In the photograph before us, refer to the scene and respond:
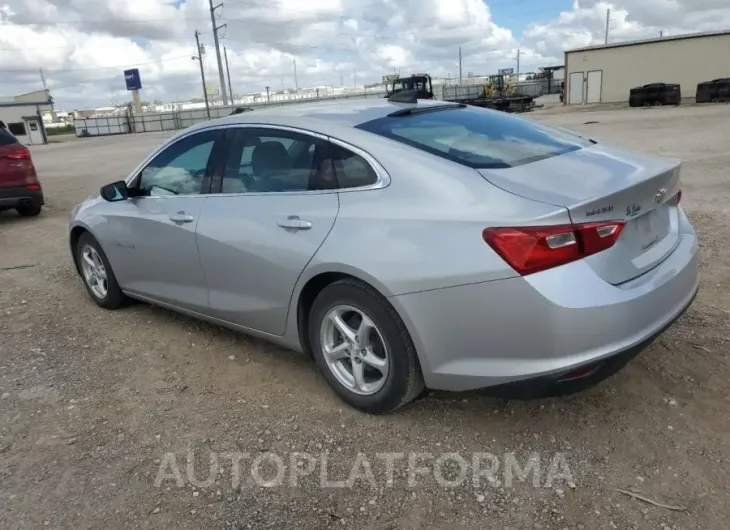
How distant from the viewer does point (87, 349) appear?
4.26 metres

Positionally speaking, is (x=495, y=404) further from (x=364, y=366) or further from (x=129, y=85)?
(x=129, y=85)

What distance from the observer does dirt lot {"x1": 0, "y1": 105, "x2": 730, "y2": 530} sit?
97.7 inches

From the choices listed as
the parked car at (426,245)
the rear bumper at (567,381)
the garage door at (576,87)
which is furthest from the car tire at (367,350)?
the garage door at (576,87)

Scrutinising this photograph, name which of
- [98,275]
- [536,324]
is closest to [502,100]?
[98,275]

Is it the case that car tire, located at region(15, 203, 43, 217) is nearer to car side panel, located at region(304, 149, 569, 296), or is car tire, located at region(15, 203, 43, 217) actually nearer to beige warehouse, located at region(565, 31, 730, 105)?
car side panel, located at region(304, 149, 569, 296)

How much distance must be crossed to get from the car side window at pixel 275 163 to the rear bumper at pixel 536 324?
0.91 metres

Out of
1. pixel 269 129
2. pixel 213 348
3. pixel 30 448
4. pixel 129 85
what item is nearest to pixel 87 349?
pixel 213 348

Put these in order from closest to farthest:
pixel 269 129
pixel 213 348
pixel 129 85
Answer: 1. pixel 269 129
2. pixel 213 348
3. pixel 129 85

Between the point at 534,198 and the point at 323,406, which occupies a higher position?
the point at 534,198

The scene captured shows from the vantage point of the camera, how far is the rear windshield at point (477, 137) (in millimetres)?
2951

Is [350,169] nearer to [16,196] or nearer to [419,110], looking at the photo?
[419,110]

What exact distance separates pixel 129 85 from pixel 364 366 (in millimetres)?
67683

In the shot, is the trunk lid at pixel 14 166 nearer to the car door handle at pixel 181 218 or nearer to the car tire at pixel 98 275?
the car tire at pixel 98 275

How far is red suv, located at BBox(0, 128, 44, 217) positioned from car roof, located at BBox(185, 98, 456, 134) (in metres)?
6.20
